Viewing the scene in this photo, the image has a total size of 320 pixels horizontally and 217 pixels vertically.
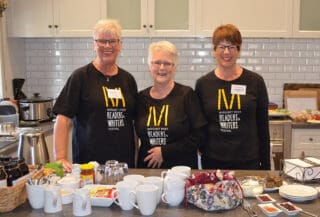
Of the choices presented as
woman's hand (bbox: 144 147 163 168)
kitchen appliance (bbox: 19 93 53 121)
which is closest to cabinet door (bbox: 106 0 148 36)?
kitchen appliance (bbox: 19 93 53 121)

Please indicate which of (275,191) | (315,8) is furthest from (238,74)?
(315,8)

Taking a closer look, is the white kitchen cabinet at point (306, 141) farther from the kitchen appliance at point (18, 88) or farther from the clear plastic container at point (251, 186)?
the kitchen appliance at point (18, 88)

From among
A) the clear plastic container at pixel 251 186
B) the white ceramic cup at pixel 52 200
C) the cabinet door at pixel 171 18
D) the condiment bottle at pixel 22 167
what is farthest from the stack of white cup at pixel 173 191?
the cabinet door at pixel 171 18

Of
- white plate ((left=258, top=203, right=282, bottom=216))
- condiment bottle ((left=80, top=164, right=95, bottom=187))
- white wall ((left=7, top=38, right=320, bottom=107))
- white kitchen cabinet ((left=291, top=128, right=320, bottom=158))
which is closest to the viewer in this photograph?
white plate ((left=258, top=203, right=282, bottom=216))

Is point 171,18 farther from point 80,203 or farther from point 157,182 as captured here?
point 80,203

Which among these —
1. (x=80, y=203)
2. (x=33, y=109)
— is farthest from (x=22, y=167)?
(x=33, y=109)

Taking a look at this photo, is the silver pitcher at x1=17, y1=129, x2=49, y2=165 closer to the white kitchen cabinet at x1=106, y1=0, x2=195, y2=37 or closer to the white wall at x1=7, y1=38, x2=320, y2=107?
the white kitchen cabinet at x1=106, y1=0, x2=195, y2=37

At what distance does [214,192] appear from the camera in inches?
58.9

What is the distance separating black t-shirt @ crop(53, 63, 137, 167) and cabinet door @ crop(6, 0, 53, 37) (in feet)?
5.82

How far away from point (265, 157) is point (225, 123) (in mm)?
338

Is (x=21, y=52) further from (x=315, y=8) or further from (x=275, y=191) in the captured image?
(x=275, y=191)

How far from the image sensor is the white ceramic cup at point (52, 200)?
1479 mm

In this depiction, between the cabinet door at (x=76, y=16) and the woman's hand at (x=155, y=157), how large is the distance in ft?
6.52

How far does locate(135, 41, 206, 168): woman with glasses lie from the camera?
218 cm
